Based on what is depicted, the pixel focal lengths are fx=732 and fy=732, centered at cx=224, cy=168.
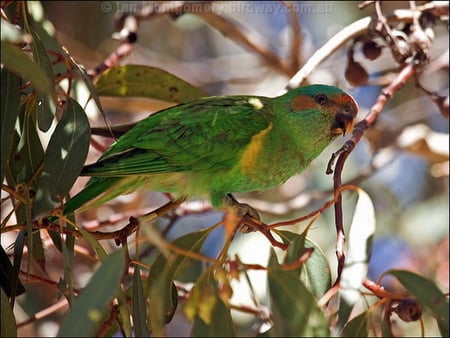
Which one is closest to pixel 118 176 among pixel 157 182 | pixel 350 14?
pixel 157 182

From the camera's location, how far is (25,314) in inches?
159

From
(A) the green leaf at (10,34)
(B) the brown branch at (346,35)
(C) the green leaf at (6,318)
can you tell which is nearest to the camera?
(A) the green leaf at (10,34)

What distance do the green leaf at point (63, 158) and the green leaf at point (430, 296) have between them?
0.84 metres

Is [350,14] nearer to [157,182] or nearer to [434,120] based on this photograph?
[434,120]

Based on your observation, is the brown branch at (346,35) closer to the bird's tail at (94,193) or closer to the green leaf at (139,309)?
the bird's tail at (94,193)

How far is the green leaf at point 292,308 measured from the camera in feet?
5.05

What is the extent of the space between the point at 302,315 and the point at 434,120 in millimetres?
4499

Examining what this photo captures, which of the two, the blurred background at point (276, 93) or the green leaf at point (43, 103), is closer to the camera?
the green leaf at point (43, 103)

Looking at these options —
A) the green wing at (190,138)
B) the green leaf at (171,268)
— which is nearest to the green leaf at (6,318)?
the green leaf at (171,268)

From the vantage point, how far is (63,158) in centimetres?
188

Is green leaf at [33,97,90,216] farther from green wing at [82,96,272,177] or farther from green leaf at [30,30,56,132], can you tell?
green wing at [82,96,272,177]

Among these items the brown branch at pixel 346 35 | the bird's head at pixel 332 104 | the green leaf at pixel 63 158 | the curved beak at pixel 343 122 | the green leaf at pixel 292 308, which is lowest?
the green leaf at pixel 292 308

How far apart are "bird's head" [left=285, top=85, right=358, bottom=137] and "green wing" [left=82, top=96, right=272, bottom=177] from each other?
0.22 m

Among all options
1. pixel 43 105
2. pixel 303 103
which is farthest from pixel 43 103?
pixel 303 103
